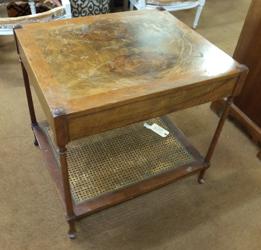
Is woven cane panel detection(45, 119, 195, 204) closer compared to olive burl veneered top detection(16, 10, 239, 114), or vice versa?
olive burl veneered top detection(16, 10, 239, 114)

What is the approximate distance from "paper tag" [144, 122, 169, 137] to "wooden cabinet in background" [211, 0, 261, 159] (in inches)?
19.2

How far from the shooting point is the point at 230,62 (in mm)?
1001

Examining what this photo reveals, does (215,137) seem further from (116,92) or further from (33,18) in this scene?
(33,18)

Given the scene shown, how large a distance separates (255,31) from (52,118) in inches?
45.9

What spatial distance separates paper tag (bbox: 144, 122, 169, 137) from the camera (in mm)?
1485

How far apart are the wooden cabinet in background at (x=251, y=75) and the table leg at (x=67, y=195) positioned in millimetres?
1047

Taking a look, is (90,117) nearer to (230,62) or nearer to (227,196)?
(230,62)

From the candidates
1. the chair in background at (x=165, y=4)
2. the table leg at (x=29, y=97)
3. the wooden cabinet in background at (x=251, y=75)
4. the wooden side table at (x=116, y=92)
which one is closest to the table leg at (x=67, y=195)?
the wooden side table at (x=116, y=92)

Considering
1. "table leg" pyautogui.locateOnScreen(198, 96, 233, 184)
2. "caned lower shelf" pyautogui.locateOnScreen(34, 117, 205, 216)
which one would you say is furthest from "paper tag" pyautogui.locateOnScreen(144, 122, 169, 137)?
"table leg" pyautogui.locateOnScreen(198, 96, 233, 184)

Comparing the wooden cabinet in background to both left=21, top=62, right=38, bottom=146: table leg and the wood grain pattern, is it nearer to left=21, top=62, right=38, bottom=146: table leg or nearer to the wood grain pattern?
the wood grain pattern

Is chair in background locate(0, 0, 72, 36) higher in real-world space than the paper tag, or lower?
higher

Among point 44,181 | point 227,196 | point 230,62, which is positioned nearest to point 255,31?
point 230,62

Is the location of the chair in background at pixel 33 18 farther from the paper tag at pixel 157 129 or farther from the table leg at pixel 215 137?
the table leg at pixel 215 137

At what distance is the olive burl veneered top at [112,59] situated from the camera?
84cm
